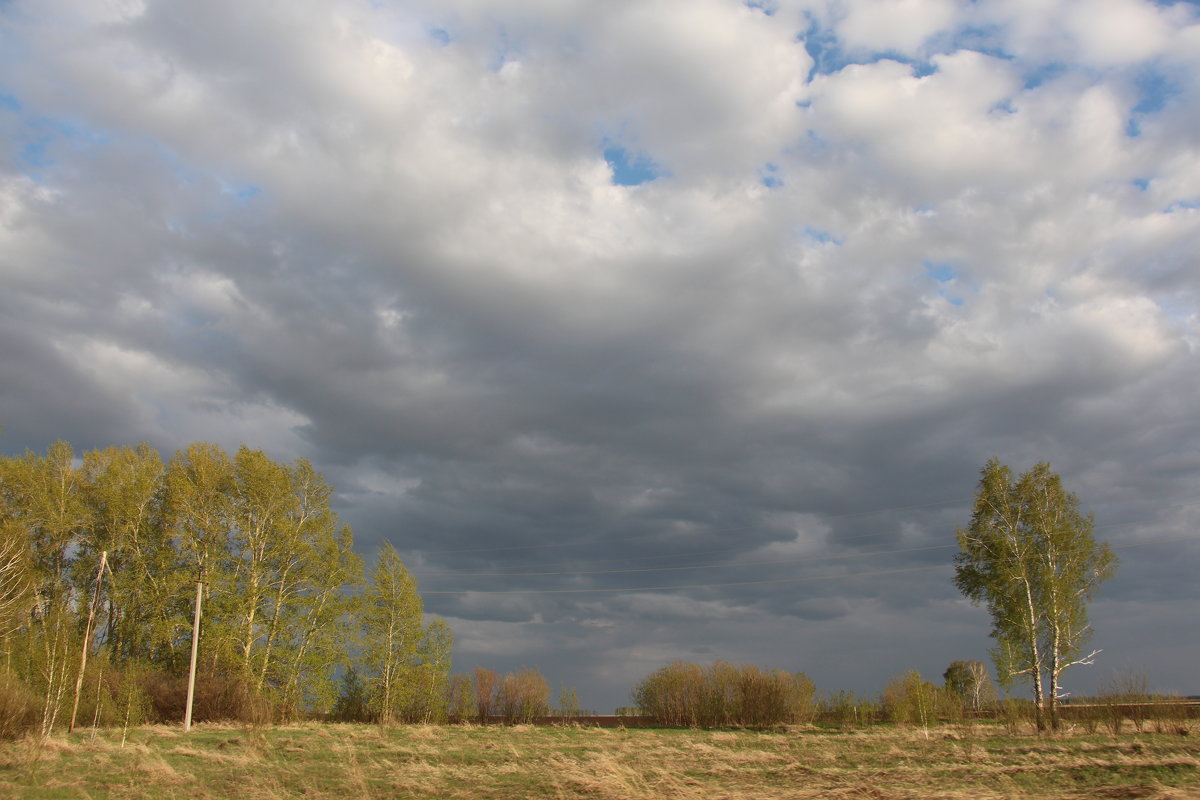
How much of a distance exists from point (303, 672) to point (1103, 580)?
4046cm

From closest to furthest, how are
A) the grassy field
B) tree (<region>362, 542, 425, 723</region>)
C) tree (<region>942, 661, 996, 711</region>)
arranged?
the grassy field
tree (<region>362, 542, 425, 723</region>)
tree (<region>942, 661, 996, 711</region>)

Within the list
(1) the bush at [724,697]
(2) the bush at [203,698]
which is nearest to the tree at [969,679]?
(1) the bush at [724,697]

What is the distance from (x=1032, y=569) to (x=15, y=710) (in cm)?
4168

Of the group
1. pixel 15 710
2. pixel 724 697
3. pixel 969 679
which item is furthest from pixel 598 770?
pixel 969 679

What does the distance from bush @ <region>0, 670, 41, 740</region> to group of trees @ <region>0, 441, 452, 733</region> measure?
13.3 metres

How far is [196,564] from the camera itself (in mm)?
43500

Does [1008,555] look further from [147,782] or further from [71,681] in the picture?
[71,681]

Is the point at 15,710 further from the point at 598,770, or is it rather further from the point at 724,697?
the point at 724,697

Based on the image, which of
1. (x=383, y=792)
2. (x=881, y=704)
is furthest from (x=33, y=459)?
(x=881, y=704)

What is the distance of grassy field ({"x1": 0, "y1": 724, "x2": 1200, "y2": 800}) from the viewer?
1670 cm

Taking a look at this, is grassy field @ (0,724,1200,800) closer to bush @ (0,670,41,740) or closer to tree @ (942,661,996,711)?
bush @ (0,670,41,740)

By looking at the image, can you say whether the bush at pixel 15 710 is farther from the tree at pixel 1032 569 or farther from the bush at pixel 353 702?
the tree at pixel 1032 569

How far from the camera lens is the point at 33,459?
144 feet

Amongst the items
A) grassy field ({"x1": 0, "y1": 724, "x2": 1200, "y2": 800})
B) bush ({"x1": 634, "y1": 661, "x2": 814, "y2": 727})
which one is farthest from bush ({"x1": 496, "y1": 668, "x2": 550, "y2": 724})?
grassy field ({"x1": 0, "y1": 724, "x2": 1200, "y2": 800})
